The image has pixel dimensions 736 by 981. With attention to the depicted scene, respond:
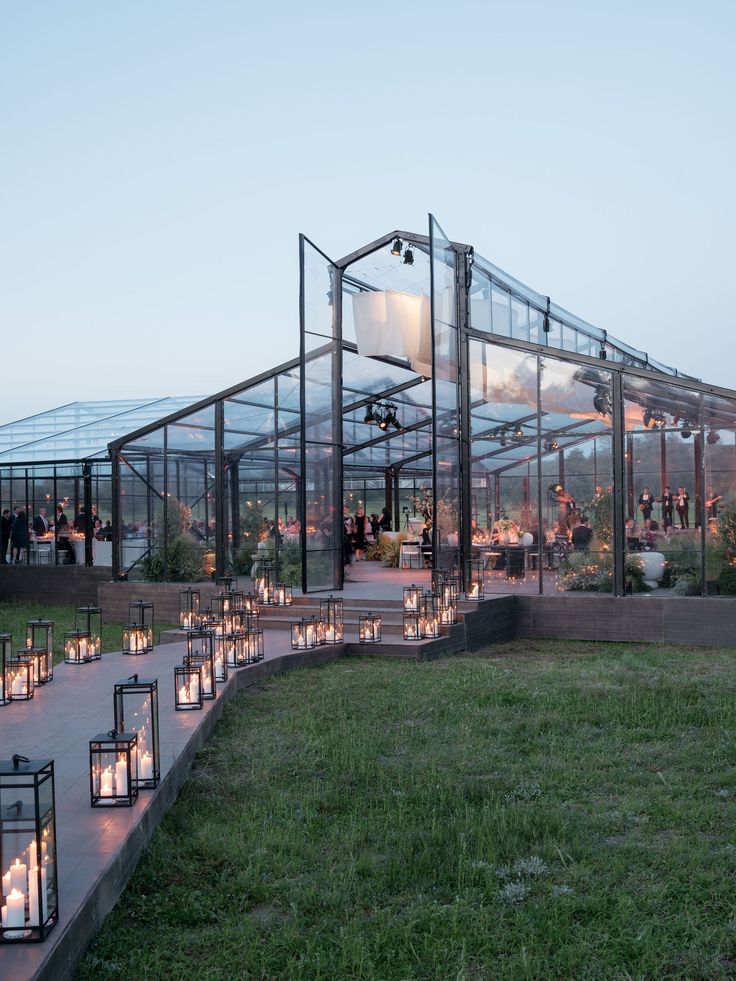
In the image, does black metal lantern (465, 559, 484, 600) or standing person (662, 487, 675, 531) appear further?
black metal lantern (465, 559, 484, 600)

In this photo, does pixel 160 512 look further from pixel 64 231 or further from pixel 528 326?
pixel 64 231

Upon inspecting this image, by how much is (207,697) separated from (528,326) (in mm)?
11752

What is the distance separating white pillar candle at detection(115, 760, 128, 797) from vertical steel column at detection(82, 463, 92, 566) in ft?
48.2

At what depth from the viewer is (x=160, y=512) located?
1667cm

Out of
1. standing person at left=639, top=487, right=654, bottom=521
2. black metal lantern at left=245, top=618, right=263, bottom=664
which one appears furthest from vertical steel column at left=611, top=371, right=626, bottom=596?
black metal lantern at left=245, top=618, right=263, bottom=664

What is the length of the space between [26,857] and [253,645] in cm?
640

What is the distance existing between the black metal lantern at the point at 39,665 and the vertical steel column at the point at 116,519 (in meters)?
8.52

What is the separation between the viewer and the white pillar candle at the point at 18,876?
3398 mm

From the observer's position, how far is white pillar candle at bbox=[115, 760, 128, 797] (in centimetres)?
485

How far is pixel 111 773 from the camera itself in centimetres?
487

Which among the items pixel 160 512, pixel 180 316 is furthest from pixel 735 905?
pixel 180 316

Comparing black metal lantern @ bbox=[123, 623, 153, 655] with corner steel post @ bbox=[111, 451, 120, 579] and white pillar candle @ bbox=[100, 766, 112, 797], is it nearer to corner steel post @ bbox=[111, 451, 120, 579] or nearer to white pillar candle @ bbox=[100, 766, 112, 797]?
white pillar candle @ bbox=[100, 766, 112, 797]

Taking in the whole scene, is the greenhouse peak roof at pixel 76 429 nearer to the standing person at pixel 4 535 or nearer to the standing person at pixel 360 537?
the standing person at pixel 4 535

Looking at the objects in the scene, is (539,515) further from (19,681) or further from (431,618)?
(19,681)
